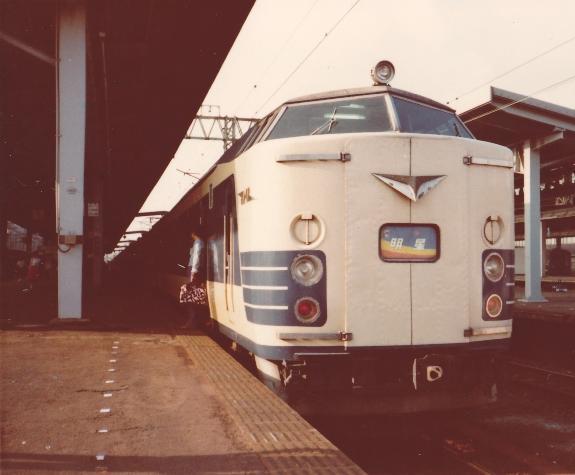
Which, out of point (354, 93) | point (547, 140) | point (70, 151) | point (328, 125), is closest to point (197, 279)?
point (70, 151)

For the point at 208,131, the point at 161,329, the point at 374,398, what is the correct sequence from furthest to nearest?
the point at 208,131
the point at 161,329
the point at 374,398

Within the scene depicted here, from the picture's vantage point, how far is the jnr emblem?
534 centimetres

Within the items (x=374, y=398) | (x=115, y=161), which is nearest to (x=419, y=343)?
(x=374, y=398)

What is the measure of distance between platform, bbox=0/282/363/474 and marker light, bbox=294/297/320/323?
67 cm

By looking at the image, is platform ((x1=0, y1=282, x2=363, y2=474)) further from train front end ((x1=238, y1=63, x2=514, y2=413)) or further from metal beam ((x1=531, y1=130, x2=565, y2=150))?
metal beam ((x1=531, y1=130, x2=565, y2=150))

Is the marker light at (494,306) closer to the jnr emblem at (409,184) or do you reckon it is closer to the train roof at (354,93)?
the jnr emblem at (409,184)

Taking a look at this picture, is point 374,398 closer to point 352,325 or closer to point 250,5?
point 352,325

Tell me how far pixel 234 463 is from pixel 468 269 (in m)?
2.73

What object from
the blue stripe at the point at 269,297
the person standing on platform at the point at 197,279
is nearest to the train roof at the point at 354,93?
the blue stripe at the point at 269,297

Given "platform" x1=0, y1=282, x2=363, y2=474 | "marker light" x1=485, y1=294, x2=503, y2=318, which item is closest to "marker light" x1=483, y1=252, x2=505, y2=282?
"marker light" x1=485, y1=294, x2=503, y2=318

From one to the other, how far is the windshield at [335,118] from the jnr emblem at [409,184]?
89cm

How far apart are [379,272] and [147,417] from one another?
2103 millimetres

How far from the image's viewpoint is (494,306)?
5.64 m

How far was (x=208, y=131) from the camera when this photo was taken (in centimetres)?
2516
